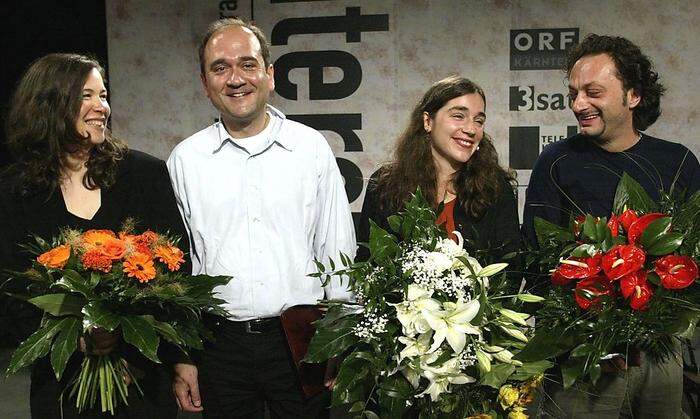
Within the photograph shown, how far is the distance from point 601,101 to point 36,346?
1717mm

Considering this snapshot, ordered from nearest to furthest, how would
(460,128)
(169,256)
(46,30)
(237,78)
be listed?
(169,256)
(237,78)
(460,128)
(46,30)

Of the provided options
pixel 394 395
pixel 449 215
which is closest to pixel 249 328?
pixel 394 395

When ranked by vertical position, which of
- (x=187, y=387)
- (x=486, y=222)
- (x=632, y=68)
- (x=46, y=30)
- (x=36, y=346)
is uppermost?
(x=46, y=30)

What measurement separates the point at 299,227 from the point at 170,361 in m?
0.53

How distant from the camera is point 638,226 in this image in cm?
170

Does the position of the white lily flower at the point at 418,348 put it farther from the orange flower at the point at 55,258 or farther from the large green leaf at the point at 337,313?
the orange flower at the point at 55,258

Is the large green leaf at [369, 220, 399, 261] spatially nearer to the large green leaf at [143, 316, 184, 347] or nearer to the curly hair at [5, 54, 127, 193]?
the large green leaf at [143, 316, 184, 347]

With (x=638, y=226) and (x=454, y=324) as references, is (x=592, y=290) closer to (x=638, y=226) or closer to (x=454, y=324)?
(x=638, y=226)

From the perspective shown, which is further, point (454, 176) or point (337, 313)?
point (454, 176)

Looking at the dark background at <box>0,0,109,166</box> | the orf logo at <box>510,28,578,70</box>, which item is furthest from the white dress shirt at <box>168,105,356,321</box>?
the dark background at <box>0,0,109,166</box>

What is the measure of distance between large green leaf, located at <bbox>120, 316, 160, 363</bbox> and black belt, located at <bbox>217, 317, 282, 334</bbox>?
0.41 meters

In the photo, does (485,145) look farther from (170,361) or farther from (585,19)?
(585,19)

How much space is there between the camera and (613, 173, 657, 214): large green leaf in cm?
184

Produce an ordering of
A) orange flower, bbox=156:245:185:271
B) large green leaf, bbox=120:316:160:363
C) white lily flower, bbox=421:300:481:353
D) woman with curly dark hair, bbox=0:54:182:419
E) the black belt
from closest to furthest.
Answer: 1. white lily flower, bbox=421:300:481:353
2. large green leaf, bbox=120:316:160:363
3. orange flower, bbox=156:245:185:271
4. woman with curly dark hair, bbox=0:54:182:419
5. the black belt
